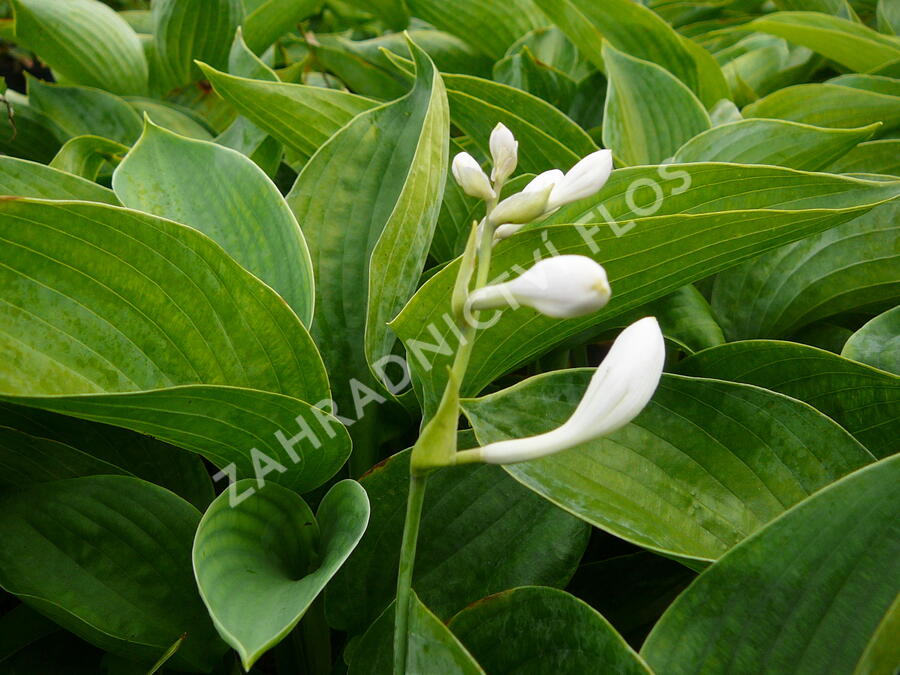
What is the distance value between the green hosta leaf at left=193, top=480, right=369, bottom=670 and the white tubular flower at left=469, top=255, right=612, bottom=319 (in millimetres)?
196

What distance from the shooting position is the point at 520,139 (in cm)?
82

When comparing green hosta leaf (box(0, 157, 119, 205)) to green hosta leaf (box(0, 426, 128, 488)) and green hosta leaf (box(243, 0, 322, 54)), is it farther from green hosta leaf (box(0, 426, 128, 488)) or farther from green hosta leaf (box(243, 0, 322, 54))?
green hosta leaf (box(243, 0, 322, 54))

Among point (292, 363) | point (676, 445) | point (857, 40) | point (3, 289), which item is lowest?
point (857, 40)

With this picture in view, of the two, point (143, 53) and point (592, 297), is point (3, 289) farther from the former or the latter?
point (143, 53)

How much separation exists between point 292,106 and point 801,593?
0.64m

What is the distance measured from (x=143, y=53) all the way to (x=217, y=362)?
0.99m

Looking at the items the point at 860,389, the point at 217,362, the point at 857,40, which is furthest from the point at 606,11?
the point at 217,362

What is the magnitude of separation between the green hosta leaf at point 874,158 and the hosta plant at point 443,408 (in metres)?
0.18

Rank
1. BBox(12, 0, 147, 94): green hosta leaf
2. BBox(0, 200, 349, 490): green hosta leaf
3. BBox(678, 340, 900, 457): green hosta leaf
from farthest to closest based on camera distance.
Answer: BBox(12, 0, 147, 94): green hosta leaf
BBox(678, 340, 900, 457): green hosta leaf
BBox(0, 200, 349, 490): green hosta leaf

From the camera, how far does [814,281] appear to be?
2.53 ft

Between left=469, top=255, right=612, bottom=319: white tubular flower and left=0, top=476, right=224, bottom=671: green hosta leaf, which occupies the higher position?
left=469, top=255, right=612, bottom=319: white tubular flower

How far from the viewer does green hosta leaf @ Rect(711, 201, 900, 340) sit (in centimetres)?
74

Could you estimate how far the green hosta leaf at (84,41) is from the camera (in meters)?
1.21

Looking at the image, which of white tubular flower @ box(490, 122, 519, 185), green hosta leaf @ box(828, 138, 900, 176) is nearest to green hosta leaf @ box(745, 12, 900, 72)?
green hosta leaf @ box(828, 138, 900, 176)
